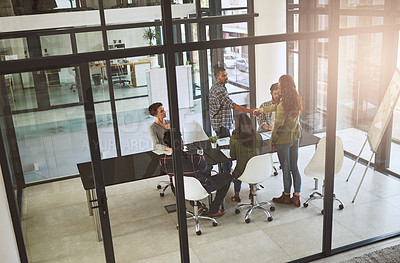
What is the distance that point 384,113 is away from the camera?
4.97 m

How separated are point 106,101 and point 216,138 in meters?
1.11

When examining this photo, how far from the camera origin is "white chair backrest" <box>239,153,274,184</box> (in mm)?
4348

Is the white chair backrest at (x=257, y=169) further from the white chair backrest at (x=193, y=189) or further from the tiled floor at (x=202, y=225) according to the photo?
the white chair backrest at (x=193, y=189)

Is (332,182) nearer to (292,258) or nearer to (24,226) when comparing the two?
(292,258)

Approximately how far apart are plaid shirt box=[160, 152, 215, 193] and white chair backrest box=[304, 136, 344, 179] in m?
1.09

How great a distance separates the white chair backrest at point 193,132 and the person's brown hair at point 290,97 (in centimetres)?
89

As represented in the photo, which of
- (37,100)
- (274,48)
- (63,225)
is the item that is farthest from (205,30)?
(63,225)

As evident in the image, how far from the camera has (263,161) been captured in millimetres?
4387

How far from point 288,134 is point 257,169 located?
0.47 m

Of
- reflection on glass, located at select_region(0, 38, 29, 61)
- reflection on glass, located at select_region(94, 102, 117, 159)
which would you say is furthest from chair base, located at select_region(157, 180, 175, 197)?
reflection on glass, located at select_region(0, 38, 29, 61)

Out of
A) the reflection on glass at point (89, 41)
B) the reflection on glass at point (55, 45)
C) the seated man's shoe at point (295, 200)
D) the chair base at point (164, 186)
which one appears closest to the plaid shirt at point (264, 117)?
the seated man's shoe at point (295, 200)

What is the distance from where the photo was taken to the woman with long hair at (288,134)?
429 centimetres

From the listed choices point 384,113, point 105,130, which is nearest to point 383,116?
point 384,113

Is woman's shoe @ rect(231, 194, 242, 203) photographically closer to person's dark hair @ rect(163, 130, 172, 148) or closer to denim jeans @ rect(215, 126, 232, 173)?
denim jeans @ rect(215, 126, 232, 173)
